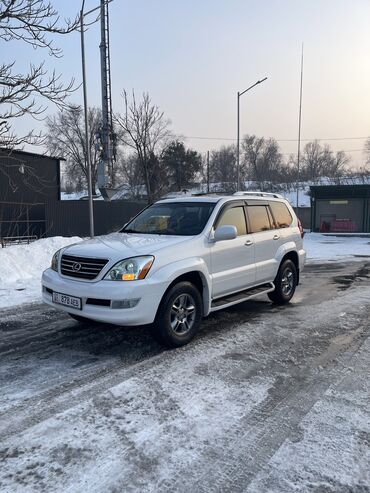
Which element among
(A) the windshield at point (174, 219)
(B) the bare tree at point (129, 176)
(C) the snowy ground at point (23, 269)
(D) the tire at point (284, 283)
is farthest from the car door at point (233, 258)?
(B) the bare tree at point (129, 176)

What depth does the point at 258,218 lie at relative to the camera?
22.5ft

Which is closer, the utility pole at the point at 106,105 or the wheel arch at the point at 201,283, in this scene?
the wheel arch at the point at 201,283

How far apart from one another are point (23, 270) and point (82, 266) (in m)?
5.85

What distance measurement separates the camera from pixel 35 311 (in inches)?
278

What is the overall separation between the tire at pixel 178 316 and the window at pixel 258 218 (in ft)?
6.14

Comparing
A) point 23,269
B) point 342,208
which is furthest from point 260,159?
point 23,269

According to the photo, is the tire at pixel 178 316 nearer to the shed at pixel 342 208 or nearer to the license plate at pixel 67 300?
the license plate at pixel 67 300

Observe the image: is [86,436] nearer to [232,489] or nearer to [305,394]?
[232,489]

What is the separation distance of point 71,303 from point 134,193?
55208 millimetres

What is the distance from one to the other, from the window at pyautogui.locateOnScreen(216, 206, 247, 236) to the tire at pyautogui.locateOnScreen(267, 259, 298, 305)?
4.54 feet

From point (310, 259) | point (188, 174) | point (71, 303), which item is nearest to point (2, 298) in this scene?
point (71, 303)

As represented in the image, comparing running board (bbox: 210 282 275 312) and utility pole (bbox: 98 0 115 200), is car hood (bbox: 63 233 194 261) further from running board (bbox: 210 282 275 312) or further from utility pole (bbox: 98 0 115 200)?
utility pole (bbox: 98 0 115 200)

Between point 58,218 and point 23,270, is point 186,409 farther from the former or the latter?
point 58,218

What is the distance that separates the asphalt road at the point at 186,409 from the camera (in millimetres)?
2758
